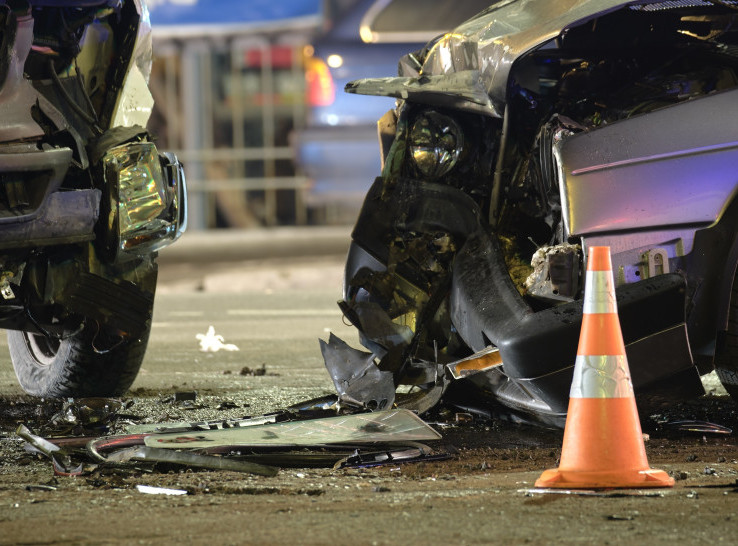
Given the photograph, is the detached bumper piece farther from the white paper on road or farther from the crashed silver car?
the white paper on road

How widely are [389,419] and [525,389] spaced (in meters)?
0.59

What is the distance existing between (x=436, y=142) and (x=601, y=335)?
1.50 meters

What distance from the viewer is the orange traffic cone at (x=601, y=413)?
14.1ft

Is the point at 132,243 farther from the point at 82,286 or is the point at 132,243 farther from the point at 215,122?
the point at 215,122

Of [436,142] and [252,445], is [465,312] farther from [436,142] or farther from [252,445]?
[252,445]

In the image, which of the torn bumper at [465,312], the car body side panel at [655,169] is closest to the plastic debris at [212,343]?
the torn bumper at [465,312]

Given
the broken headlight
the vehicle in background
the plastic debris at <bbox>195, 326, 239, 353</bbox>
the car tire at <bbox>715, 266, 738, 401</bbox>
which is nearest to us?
the car tire at <bbox>715, 266, 738, 401</bbox>

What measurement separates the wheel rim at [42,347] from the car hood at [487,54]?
2.21 metres

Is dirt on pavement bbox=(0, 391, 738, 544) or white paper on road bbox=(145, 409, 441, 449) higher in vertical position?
white paper on road bbox=(145, 409, 441, 449)

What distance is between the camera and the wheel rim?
687 cm

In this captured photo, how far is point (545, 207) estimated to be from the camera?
5.59 m

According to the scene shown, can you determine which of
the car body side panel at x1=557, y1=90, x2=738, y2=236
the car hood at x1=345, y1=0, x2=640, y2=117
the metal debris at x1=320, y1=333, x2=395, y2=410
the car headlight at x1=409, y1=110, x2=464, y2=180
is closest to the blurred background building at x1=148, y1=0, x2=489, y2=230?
the metal debris at x1=320, y1=333, x2=395, y2=410

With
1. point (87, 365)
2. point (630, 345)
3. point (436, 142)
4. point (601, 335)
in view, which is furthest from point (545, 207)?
point (87, 365)

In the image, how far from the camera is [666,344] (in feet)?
16.2
